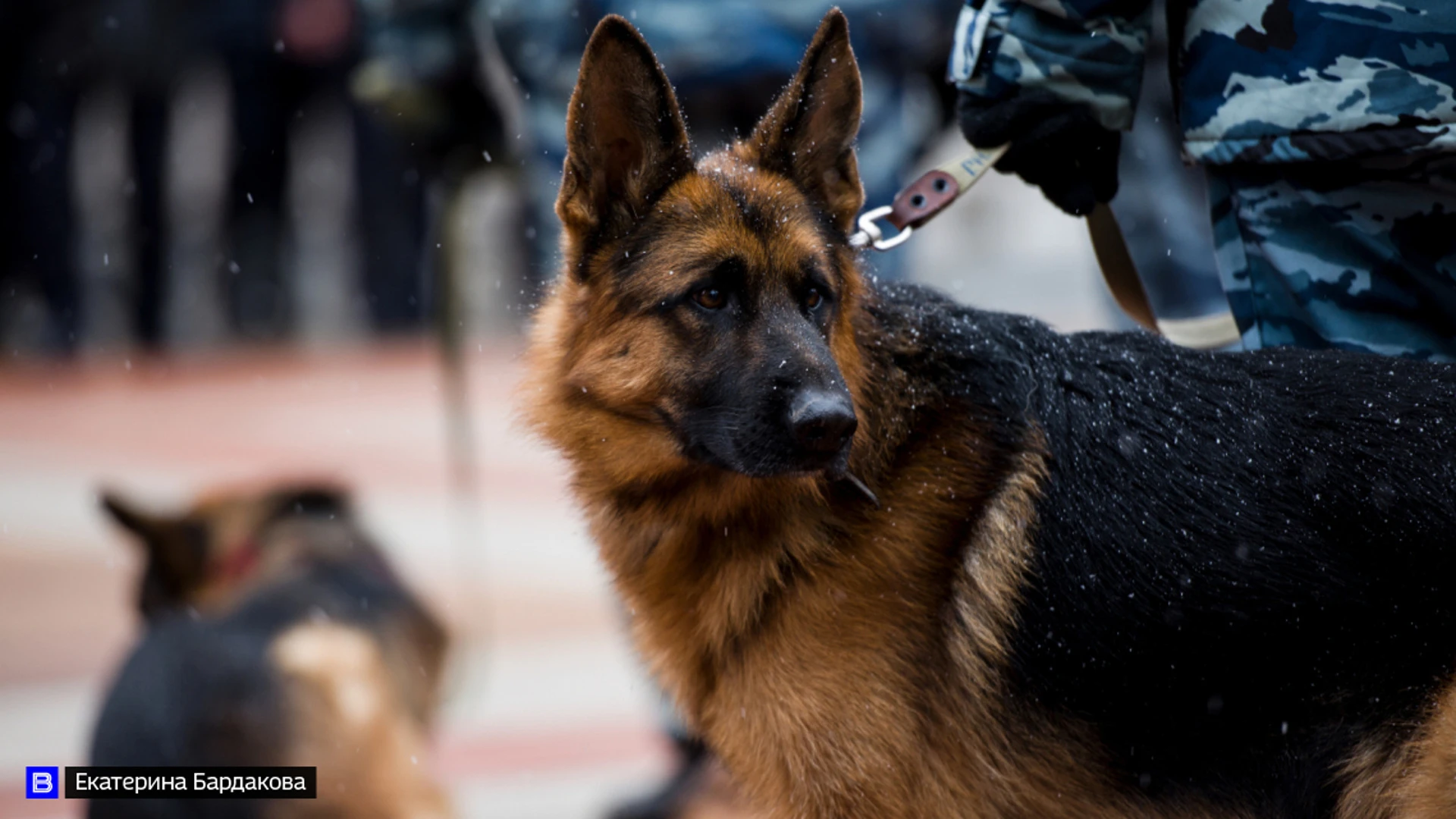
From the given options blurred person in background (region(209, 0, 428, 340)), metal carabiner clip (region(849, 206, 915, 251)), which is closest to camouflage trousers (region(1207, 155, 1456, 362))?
metal carabiner clip (region(849, 206, 915, 251))

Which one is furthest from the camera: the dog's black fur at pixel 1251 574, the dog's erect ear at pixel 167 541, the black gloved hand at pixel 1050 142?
the dog's erect ear at pixel 167 541

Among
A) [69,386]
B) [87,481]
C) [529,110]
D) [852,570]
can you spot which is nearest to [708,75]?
[529,110]

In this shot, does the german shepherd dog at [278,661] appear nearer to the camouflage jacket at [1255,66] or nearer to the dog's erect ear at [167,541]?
the dog's erect ear at [167,541]

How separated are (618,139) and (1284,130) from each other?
1370 millimetres

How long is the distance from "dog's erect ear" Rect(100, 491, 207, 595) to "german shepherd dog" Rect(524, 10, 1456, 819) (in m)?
1.89

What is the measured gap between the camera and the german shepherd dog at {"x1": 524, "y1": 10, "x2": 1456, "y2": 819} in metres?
2.54

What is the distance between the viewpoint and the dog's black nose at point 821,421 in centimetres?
260

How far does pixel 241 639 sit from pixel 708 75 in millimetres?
2138

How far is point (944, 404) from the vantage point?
288 cm

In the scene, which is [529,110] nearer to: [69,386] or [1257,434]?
[1257,434]

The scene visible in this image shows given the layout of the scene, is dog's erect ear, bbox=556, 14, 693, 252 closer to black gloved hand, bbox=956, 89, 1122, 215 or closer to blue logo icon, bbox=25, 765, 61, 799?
black gloved hand, bbox=956, 89, 1122, 215

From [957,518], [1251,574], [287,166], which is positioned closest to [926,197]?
[957,518]

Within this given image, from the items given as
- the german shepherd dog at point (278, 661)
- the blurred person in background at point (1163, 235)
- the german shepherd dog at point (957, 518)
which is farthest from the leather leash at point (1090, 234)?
the german shepherd dog at point (278, 661)

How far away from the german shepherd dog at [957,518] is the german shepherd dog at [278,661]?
1.23 meters
